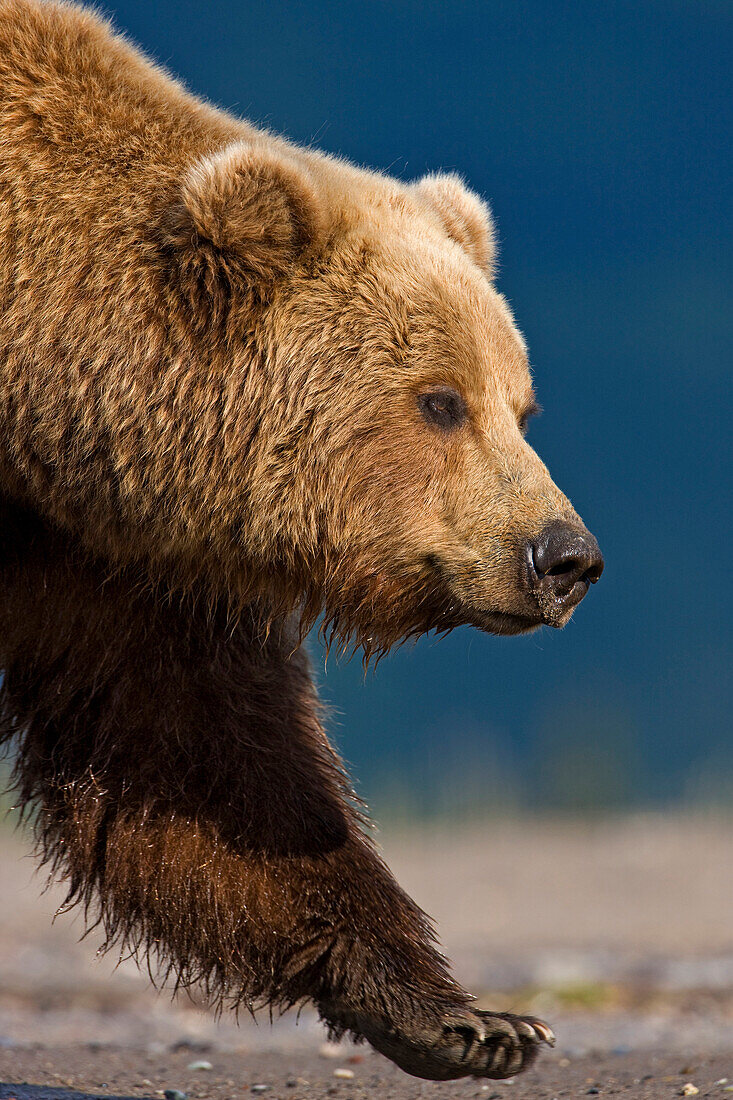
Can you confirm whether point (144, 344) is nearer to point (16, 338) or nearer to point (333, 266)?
point (16, 338)

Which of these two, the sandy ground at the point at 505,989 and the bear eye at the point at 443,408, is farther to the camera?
the sandy ground at the point at 505,989

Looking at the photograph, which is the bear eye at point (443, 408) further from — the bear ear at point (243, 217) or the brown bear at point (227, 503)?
the bear ear at point (243, 217)

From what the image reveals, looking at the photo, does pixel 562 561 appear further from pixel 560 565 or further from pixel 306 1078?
pixel 306 1078

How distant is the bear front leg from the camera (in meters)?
3.64

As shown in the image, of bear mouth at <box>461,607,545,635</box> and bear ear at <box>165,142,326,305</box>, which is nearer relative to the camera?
bear ear at <box>165,142,326,305</box>

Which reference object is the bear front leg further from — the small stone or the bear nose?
the small stone

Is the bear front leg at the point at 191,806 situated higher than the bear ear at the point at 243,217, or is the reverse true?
the bear ear at the point at 243,217

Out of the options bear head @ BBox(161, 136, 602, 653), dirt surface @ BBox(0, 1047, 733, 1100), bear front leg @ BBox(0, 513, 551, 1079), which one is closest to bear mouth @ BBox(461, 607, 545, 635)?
bear head @ BBox(161, 136, 602, 653)

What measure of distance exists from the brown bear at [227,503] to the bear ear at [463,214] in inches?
11.9

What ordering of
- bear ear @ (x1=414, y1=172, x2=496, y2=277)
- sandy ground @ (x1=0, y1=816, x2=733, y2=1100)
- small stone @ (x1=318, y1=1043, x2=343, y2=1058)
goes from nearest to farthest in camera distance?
bear ear @ (x1=414, y1=172, x2=496, y2=277) < sandy ground @ (x1=0, y1=816, x2=733, y2=1100) < small stone @ (x1=318, y1=1043, x2=343, y2=1058)

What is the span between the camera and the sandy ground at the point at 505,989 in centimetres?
443

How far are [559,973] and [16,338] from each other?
12.8ft

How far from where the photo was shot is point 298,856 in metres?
3.69

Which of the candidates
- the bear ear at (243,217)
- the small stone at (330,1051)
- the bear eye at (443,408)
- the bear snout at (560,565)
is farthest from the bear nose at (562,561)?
the small stone at (330,1051)
